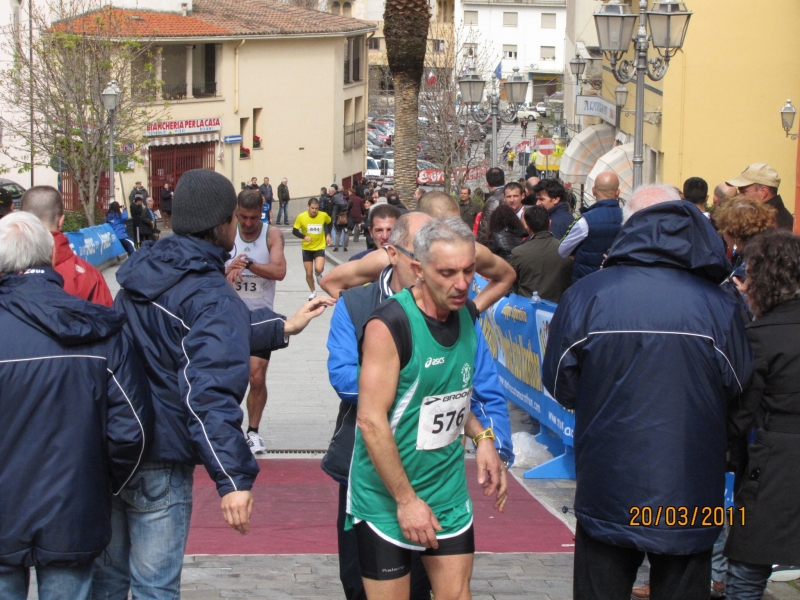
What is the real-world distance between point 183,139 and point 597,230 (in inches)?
1513

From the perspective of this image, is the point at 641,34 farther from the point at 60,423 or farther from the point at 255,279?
the point at 60,423

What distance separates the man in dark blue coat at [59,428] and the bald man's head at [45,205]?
2096 mm

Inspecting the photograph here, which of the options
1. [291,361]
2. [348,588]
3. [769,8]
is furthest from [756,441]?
[769,8]

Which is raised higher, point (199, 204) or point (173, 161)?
point (199, 204)

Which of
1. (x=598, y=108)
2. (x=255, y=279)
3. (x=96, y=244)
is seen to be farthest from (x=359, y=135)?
(x=255, y=279)

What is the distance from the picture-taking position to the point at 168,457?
12.1ft

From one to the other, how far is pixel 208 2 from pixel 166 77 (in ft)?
21.9

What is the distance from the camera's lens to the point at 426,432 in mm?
3705

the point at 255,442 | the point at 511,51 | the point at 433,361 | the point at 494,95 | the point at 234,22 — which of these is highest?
the point at 511,51

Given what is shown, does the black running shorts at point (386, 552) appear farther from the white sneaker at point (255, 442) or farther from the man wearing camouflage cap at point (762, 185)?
the white sneaker at point (255, 442)

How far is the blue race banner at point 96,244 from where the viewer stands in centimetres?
2333

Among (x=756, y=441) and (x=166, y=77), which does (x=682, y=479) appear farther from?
(x=166, y=77)

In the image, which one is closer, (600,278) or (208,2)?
(600,278)

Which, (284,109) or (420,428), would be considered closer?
(420,428)
